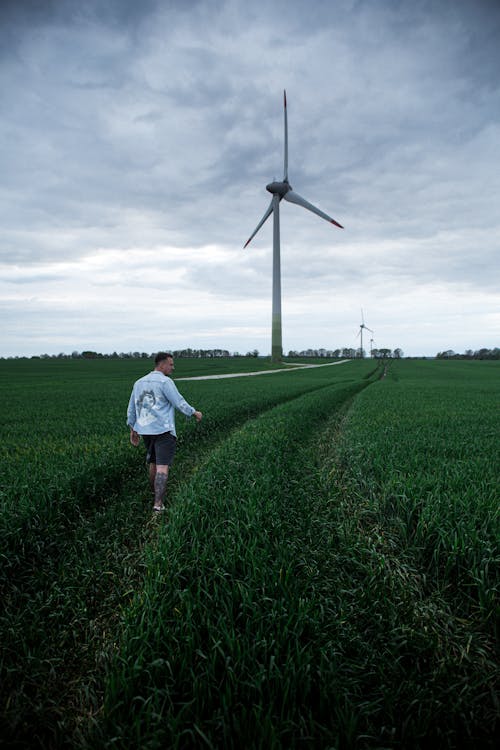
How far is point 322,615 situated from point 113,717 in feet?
6.31

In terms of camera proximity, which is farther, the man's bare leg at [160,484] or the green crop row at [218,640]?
the man's bare leg at [160,484]

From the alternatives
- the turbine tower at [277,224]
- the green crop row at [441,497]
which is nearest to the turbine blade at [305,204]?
the turbine tower at [277,224]

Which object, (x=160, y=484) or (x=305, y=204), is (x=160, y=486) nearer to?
(x=160, y=484)

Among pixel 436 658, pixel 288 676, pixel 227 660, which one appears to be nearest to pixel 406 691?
pixel 436 658

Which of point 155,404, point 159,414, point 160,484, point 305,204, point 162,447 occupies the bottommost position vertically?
point 160,484

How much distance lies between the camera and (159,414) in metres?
6.60

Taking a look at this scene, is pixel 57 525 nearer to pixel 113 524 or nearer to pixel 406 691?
pixel 113 524

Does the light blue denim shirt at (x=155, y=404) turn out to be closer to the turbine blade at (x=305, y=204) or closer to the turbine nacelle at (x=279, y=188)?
the turbine blade at (x=305, y=204)

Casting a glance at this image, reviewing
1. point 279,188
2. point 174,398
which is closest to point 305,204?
point 279,188

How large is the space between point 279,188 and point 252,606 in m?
73.0

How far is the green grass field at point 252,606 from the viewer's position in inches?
98.1

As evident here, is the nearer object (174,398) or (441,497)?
(441,497)

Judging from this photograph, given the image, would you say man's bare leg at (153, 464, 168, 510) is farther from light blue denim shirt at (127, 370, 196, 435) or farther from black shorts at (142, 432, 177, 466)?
light blue denim shirt at (127, 370, 196, 435)

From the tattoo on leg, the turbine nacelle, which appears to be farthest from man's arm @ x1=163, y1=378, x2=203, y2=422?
the turbine nacelle
